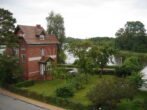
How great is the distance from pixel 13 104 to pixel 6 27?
1205 centimetres

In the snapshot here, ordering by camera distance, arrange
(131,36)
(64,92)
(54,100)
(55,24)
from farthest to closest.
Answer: (131,36) → (55,24) → (64,92) → (54,100)

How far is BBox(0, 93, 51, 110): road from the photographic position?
21.8 meters

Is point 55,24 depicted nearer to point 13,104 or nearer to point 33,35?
point 33,35

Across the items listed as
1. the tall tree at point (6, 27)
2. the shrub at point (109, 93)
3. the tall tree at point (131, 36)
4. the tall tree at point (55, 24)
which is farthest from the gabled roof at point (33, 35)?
the tall tree at point (131, 36)

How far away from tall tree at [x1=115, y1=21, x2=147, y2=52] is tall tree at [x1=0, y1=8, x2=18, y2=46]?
66174mm

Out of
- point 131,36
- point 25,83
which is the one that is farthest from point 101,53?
point 131,36

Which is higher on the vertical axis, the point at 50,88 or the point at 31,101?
the point at 50,88

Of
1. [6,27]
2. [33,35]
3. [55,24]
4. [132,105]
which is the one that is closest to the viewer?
[132,105]

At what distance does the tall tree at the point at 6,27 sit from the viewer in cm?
2814

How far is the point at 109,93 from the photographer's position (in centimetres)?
1750

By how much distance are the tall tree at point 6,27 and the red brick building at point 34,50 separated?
2.71 m

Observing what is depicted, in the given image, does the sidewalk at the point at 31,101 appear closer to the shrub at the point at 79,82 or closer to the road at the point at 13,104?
the road at the point at 13,104

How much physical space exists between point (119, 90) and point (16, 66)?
18.3m

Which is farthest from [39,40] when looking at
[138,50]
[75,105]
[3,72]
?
[138,50]
